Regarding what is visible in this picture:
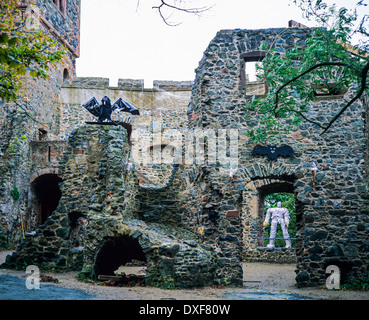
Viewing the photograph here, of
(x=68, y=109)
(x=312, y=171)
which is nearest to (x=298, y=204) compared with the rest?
(x=312, y=171)

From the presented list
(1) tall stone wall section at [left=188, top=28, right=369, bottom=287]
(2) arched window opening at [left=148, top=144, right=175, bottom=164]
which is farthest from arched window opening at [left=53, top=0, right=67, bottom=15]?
(1) tall stone wall section at [left=188, top=28, right=369, bottom=287]

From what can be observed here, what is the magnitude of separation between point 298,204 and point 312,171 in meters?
1.01

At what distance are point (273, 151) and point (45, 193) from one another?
1202cm

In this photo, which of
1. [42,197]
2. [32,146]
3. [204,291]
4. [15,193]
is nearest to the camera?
[204,291]

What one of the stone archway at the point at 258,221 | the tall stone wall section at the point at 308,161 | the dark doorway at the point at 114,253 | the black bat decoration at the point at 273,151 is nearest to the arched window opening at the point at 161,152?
the stone archway at the point at 258,221

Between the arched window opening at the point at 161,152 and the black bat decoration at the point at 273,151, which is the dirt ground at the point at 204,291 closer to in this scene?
the black bat decoration at the point at 273,151

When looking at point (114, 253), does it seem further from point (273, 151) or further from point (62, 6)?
point (62, 6)

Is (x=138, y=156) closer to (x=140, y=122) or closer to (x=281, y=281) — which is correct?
(x=140, y=122)

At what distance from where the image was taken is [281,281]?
489 inches

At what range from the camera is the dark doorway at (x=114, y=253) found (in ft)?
36.3

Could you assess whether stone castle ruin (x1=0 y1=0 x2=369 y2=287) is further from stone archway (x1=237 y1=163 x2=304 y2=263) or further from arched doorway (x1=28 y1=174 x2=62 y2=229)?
stone archway (x1=237 y1=163 x2=304 y2=263)

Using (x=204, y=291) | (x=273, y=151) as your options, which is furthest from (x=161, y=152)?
(x=204, y=291)

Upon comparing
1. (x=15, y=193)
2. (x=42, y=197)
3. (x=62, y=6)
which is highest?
(x=62, y=6)

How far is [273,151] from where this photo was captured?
11.7 meters
